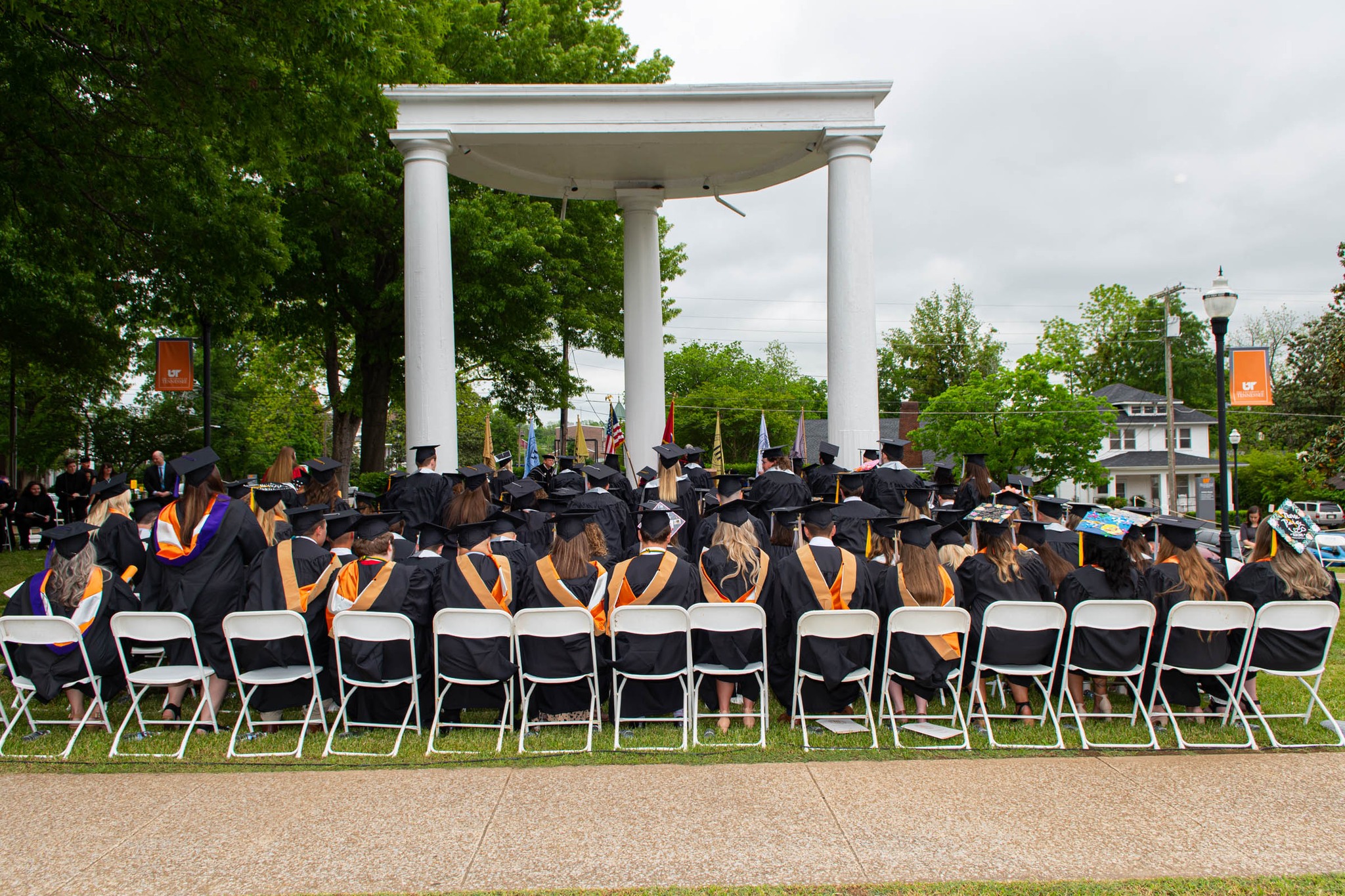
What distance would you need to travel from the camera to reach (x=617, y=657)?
17.3 feet

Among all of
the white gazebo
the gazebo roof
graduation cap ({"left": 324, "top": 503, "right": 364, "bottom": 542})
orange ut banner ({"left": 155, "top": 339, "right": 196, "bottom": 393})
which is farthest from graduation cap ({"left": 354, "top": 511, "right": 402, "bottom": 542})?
orange ut banner ({"left": 155, "top": 339, "right": 196, "bottom": 393})

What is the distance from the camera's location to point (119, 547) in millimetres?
6215

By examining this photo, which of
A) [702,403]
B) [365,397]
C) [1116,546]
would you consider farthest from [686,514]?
[702,403]

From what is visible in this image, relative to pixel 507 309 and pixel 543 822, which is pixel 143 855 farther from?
pixel 507 309

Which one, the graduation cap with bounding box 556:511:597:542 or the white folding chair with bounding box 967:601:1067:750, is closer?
the white folding chair with bounding box 967:601:1067:750

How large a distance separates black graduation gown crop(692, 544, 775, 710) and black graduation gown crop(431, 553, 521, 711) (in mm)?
1234

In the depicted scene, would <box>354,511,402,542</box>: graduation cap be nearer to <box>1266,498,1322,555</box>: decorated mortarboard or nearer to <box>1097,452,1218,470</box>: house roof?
<box>1266,498,1322,555</box>: decorated mortarboard

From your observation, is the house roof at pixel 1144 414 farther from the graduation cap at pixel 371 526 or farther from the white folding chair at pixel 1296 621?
the graduation cap at pixel 371 526

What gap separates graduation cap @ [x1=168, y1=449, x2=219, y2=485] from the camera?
5.75 m

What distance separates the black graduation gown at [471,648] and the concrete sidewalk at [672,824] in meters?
0.65

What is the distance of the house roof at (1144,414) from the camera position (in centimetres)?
5188

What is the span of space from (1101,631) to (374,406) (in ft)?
57.1

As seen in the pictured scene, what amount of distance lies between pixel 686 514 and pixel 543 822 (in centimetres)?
523

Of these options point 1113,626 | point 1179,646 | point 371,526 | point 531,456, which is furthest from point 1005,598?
point 531,456
